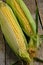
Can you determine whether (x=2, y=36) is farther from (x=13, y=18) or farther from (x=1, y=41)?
(x=13, y=18)

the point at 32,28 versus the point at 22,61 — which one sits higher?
the point at 32,28

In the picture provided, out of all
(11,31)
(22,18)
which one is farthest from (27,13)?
(11,31)

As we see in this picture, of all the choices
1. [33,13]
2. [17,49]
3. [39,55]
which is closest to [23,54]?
[17,49]

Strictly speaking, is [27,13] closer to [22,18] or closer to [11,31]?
[22,18]

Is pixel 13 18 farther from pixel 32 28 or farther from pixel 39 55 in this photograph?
pixel 39 55

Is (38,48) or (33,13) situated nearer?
(38,48)

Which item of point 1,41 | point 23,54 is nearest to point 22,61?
point 23,54

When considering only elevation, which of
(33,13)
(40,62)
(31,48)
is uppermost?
(33,13)
